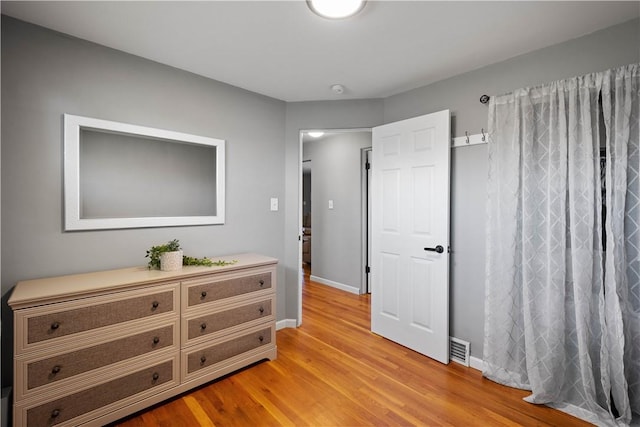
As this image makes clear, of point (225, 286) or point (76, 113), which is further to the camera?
point (225, 286)

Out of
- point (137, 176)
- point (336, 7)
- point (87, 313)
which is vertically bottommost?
point (87, 313)

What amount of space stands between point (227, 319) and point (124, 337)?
26.0 inches

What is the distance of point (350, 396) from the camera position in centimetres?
203

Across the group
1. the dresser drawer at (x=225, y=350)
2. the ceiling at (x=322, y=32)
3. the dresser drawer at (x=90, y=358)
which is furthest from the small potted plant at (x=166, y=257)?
the ceiling at (x=322, y=32)

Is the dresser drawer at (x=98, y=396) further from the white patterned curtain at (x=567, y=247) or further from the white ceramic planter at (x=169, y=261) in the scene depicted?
the white patterned curtain at (x=567, y=247)

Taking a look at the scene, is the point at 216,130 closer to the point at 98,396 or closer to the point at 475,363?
the point at 98,396

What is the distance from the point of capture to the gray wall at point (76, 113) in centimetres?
177

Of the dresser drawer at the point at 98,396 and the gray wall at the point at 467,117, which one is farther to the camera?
the gray wall at the point at 467,117

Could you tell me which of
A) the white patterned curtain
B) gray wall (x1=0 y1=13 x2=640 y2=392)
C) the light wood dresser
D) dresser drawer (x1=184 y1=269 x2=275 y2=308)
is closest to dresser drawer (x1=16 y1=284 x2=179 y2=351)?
the light wood dresser

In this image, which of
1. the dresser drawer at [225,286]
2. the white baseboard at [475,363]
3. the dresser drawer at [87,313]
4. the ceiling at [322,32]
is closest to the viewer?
the dresser drawer at [87,313]

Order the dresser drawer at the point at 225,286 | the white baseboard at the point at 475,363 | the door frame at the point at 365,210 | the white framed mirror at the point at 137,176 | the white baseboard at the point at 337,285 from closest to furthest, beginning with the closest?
the white framed mirror at the point at 137,176 → the dresser drawer at the point at 225,286 → the white baseboard at the point at 475,363 → the door frame at the point at 365,210 → the white baseboard at the point at 337,285

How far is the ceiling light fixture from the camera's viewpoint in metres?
1.57

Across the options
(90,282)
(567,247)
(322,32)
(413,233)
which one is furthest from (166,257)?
(567,247)

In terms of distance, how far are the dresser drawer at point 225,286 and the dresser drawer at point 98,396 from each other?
424mm
